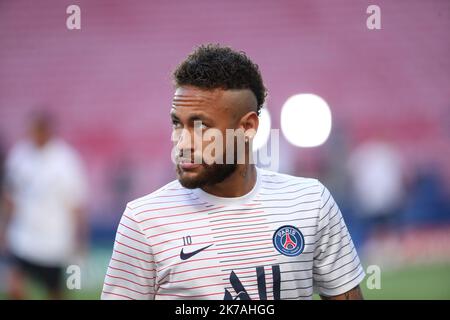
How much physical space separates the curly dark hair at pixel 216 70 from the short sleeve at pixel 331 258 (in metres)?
0.56

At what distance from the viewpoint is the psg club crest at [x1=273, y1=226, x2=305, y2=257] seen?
253 cm

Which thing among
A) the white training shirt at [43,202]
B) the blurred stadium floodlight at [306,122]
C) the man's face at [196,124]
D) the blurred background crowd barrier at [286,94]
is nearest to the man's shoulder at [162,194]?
the man's face at [196,124]

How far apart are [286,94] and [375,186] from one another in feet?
4.81

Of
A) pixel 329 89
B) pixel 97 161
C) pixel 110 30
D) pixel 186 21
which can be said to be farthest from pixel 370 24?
pixel 97 161

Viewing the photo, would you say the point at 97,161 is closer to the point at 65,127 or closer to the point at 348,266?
the point at 65,127

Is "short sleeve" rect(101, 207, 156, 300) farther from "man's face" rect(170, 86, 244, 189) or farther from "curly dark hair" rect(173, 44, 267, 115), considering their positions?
"curly dark hair" rect(173, 44, 267, 115)

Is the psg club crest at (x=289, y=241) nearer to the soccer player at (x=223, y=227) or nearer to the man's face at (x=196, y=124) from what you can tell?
the soccer player at (x=223, y=227)

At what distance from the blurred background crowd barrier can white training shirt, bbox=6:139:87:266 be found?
1.33 metres

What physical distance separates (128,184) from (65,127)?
Answer: 0.97 metres

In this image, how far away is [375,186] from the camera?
791 centimetres

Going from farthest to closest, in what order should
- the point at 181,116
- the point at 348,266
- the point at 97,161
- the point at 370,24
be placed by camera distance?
1. the point at 97,161
2. the point at 370,24
3. the point at 348,266
4. the point at 181,116

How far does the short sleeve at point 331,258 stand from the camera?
Result: 104 inches

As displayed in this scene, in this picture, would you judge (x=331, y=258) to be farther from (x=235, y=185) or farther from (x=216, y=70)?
(x=216, y=70)
